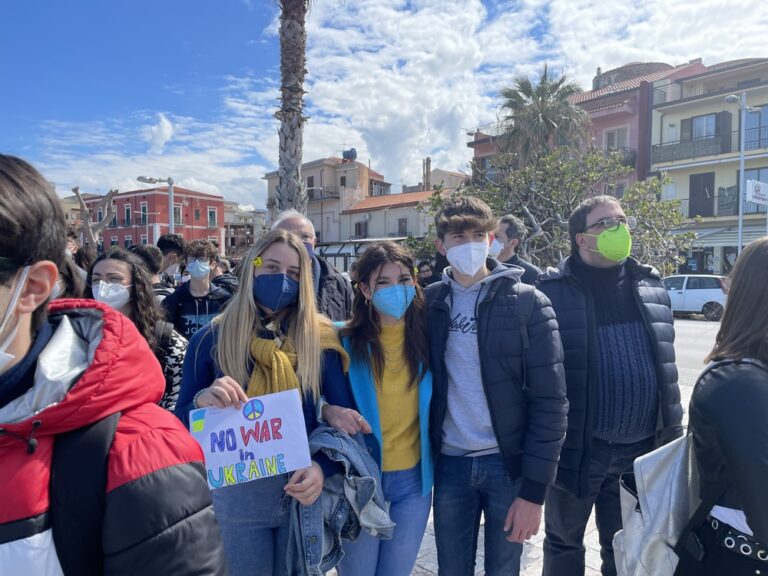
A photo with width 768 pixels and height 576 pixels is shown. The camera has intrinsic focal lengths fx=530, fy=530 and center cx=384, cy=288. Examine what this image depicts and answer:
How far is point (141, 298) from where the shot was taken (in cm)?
332

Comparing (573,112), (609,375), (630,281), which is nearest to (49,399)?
(609,375)

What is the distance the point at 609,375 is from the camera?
9.25 feet

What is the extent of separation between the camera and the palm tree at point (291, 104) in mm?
7180

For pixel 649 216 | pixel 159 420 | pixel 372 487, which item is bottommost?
pixel 372 487

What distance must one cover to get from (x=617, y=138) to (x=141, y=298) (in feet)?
106

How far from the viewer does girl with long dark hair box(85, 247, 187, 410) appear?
319 cm

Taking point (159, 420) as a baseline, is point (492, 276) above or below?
above

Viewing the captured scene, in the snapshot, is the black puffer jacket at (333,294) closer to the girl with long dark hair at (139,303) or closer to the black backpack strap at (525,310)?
the girl with long dark hair at (139,303)

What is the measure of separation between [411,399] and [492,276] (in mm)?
696

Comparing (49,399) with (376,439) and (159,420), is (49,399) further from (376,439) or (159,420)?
(376,439)

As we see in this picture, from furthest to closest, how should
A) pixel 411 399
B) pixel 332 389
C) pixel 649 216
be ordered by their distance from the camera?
1. pixel 649 216
2. pixel 411 399
3. pixel 332 389

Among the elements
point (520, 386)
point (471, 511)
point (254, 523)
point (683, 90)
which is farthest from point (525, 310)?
point (683, 90)

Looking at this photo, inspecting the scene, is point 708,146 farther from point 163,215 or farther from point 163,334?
point 163,215

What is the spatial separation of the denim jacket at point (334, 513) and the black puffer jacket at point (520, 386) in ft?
1.70
